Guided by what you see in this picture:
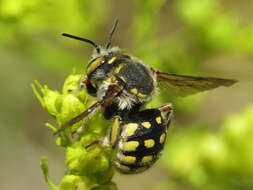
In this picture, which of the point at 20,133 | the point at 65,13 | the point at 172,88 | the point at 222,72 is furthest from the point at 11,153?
the point at 172,88

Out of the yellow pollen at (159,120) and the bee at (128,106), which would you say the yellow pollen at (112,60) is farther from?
the yellow pollen at (159,120)

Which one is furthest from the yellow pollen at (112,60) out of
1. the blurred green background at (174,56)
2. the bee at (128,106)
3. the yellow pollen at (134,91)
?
the blurred green background at (174,56)

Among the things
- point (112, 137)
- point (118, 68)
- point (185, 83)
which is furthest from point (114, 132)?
point (185, 83)

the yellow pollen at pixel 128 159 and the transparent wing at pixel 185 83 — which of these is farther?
the transparent wing at pixel 185 83

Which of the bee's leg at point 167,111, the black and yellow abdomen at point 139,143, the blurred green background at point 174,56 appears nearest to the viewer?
the black and yellow abdomen at point 139,143

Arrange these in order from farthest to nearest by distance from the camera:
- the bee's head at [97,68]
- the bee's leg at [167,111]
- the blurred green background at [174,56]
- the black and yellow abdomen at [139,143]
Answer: the blurred green background at [174,56], the bee's leg at [167,111], the bee's head at [97,68], the black and yellow abdomen at [139,143]

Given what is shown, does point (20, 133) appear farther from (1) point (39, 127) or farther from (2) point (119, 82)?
(2) point (119, 82)

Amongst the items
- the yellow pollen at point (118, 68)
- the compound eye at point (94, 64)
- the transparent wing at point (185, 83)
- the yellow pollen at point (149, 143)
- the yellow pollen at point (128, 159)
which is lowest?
the yellow pollen at point (128, 159)

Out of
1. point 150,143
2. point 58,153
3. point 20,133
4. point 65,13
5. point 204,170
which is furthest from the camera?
point 20,133
